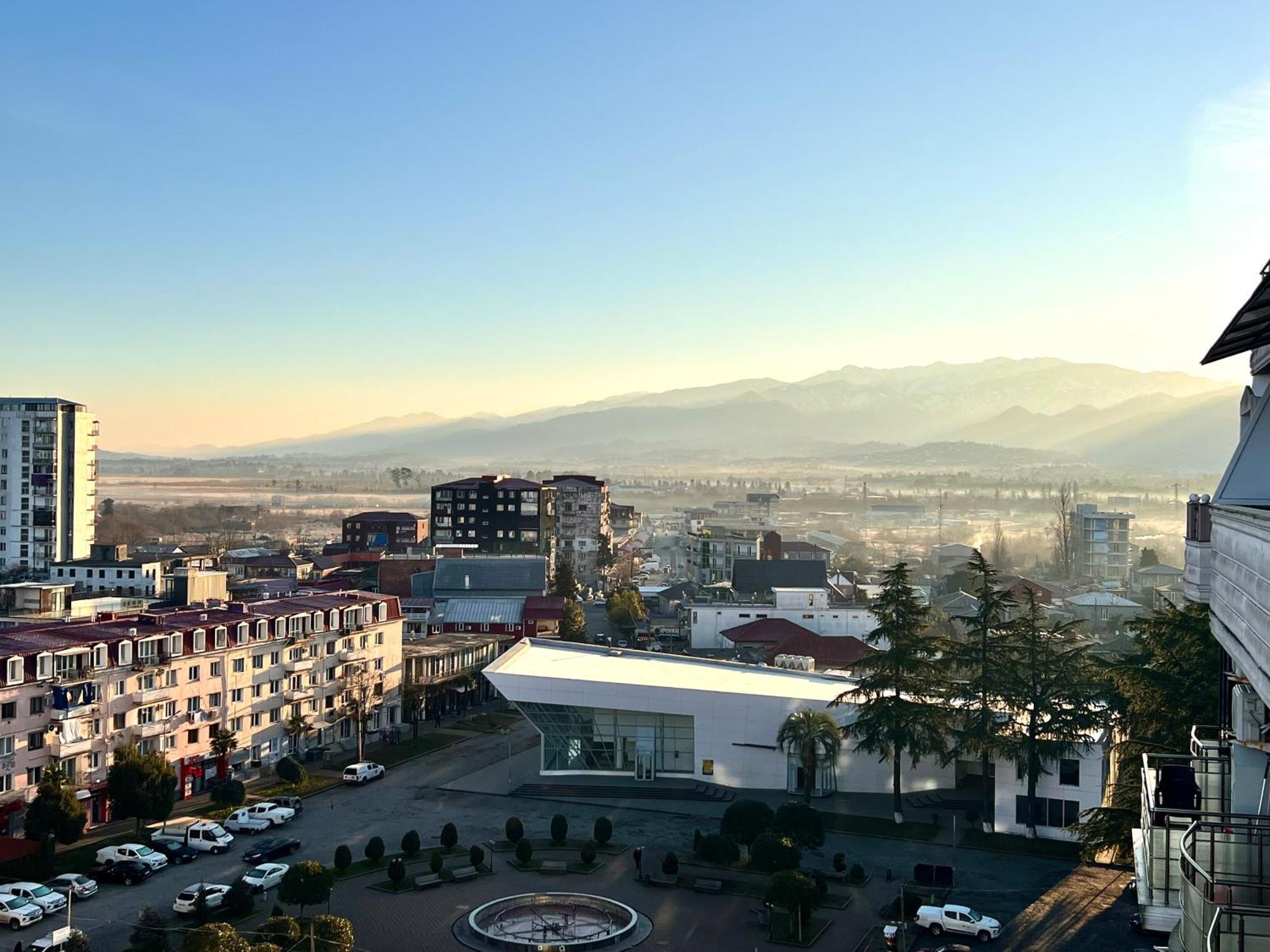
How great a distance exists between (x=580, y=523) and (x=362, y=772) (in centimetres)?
7129

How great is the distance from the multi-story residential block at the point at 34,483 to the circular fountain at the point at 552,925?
6797cm

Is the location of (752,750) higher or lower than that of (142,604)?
lower

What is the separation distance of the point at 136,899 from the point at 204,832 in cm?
422

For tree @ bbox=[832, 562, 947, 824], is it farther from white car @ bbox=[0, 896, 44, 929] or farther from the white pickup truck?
white car @ bbox=[0, 896, 44, 929]

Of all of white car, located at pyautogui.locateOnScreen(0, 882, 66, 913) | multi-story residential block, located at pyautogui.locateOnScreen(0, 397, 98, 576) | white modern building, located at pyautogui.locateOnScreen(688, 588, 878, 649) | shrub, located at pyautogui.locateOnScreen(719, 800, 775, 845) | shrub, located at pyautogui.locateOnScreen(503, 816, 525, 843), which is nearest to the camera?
white car, located at pyautogui.locateOnScreen(0, 882, 66, 913)

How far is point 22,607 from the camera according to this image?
47562 millimetres

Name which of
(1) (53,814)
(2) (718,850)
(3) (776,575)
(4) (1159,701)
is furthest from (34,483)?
(4) (1159,701)

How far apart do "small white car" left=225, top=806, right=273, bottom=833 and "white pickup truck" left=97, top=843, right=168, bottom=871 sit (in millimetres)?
3474

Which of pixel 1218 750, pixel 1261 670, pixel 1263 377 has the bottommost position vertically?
pixel 1218 750

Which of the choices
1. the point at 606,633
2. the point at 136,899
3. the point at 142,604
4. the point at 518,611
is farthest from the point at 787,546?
the point at 136,899

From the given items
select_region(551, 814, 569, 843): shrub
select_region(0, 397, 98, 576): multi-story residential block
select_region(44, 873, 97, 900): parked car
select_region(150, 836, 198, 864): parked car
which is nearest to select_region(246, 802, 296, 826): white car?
select_region(150, 836, 198, 864): parked car

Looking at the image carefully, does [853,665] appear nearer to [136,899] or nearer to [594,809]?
[594,809]

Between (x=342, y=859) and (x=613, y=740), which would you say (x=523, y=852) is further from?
A: (x=613, y=740)

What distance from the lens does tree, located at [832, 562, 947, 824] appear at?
35.9 metres
